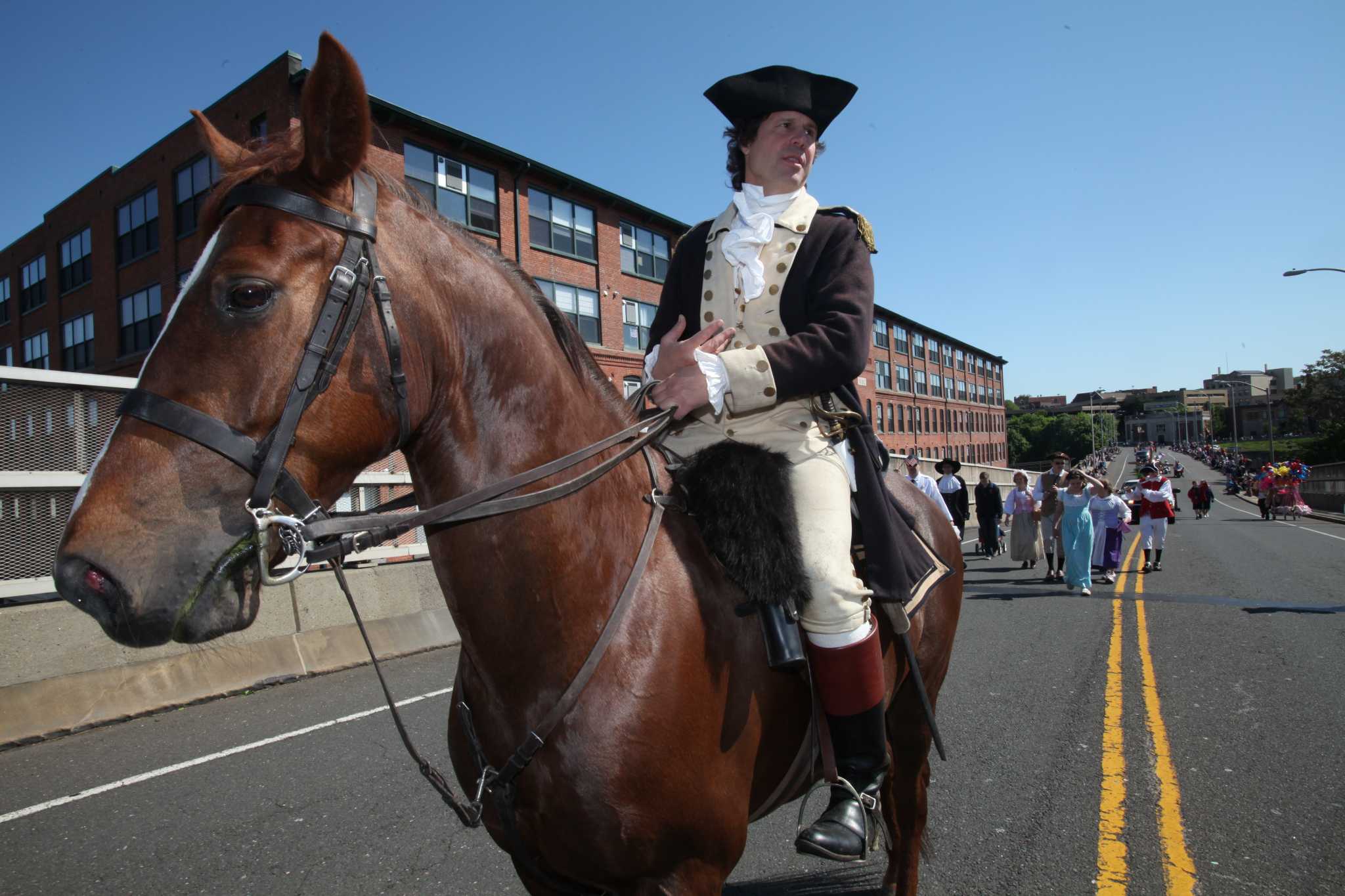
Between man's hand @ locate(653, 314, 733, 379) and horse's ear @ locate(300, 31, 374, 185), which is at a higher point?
horse's ear @ locate(300, 31, 374, 185)

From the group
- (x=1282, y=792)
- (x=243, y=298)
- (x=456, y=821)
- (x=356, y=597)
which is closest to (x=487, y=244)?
(x=243, y=298)

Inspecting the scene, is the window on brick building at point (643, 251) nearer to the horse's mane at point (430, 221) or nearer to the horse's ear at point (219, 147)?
the horse's mane at point (430, 221)

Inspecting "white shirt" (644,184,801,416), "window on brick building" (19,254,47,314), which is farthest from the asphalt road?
"window on brick building" (19,254,47,314)

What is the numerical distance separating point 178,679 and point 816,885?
5689 mm

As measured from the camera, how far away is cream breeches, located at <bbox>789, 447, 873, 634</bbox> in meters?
2.13

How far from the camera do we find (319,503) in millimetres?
1508

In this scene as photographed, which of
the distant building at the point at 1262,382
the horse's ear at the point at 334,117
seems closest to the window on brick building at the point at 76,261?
the horse's ear at the point at 334,117

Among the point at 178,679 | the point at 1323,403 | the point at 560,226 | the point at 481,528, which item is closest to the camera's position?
the point at 481,528

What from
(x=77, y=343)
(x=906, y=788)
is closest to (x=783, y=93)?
(x=906, y=788)

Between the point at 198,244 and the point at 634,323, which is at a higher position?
the point at 198,244

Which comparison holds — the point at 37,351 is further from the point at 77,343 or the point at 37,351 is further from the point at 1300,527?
the point at 1300,527

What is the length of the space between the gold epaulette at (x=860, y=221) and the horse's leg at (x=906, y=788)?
183cm

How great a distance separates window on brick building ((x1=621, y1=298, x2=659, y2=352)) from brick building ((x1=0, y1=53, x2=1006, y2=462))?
6 cm

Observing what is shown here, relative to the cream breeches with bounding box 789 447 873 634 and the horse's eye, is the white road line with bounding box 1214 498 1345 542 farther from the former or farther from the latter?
the horse's eye
